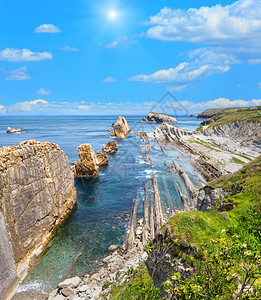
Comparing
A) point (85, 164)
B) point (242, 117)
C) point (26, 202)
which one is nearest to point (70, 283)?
point (26, 202)

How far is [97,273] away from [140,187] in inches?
1015

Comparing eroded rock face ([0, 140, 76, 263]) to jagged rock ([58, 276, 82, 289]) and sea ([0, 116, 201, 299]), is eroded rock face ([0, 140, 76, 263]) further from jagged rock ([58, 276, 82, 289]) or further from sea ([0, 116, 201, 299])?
jagged rock ([58, 276, 82, 289])

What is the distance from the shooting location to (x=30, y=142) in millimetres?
26688

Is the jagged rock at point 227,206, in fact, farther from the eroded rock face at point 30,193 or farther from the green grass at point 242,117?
the green grass at point 242,117

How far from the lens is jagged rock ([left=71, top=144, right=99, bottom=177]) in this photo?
2013 inches

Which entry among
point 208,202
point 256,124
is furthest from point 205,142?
point 208,202

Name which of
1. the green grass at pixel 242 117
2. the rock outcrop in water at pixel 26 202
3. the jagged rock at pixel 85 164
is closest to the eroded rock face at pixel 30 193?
the rock outcrop in water at pixel 26 202

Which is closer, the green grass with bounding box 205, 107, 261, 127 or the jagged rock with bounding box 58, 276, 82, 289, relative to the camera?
the jagged rock with bounding box 58, 276, 82, 289

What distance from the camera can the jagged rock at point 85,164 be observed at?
168 ft

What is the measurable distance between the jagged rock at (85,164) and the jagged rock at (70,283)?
3315 cm

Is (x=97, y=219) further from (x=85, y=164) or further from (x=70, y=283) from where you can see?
Result: (x=85, y=164)

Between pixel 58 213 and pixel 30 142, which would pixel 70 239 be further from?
pixel 30 142

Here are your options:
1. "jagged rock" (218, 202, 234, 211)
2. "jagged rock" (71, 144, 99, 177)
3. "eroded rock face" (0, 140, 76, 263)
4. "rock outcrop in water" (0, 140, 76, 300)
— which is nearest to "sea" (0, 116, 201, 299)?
"rock outcrop in water" (0, 140, 76, 300)

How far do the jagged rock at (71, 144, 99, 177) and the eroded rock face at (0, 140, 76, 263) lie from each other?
62.2 ft
